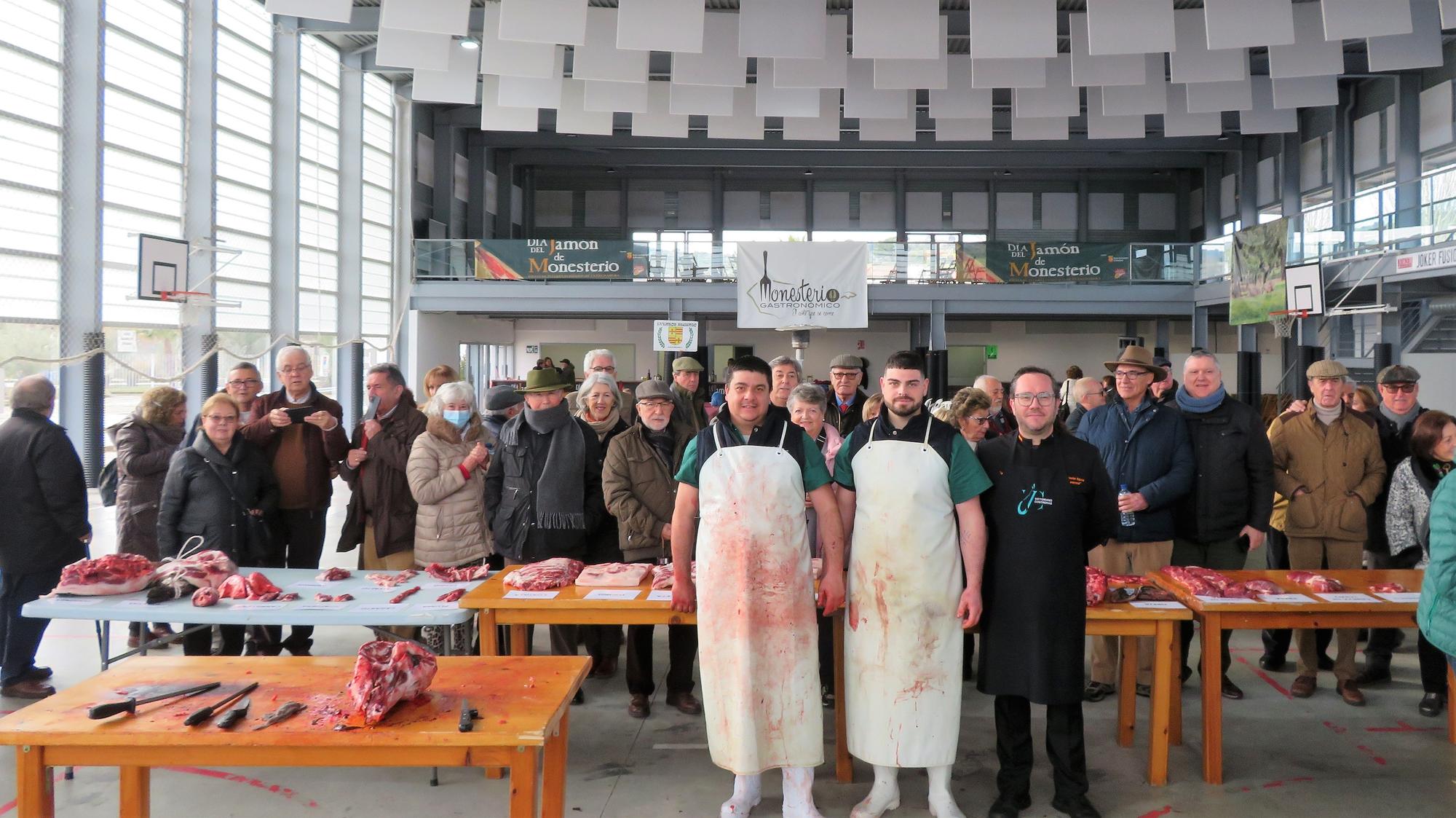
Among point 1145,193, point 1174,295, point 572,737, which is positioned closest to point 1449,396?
point 1174,295

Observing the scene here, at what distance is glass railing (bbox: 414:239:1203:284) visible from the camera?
59.5 feet

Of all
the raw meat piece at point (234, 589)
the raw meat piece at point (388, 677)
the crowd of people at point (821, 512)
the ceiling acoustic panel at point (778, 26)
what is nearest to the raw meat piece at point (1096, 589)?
the crowd of people at point (821, 512)

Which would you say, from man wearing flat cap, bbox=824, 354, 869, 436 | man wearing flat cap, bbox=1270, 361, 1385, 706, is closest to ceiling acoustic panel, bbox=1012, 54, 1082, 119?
man wearing flat cap, bbox=824, 354, 869, 436

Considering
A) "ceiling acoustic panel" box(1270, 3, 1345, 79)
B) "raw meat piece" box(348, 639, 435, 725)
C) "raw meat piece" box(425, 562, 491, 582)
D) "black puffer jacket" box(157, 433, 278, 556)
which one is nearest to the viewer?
"raw meat piece" box(348, 639, 435, 725)

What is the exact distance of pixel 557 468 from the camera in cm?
489

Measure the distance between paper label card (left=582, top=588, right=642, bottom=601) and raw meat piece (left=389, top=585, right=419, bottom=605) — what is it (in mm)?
881

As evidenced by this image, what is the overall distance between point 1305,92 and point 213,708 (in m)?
13.4

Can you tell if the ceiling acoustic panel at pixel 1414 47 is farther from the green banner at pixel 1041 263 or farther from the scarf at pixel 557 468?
the scarf at pixel 557 468

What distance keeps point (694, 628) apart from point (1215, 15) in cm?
774

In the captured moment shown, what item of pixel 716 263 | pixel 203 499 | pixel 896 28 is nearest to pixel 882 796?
pixel 203 499

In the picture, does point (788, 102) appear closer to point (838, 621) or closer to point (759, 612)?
point (838, 621)

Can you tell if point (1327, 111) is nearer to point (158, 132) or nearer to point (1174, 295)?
point (1174, 295)

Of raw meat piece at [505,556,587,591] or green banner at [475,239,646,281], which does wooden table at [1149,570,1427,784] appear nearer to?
raw meat piece at [505,556,587,591]

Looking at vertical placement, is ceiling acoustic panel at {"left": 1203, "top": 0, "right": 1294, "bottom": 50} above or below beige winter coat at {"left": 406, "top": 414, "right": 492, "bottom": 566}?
above
